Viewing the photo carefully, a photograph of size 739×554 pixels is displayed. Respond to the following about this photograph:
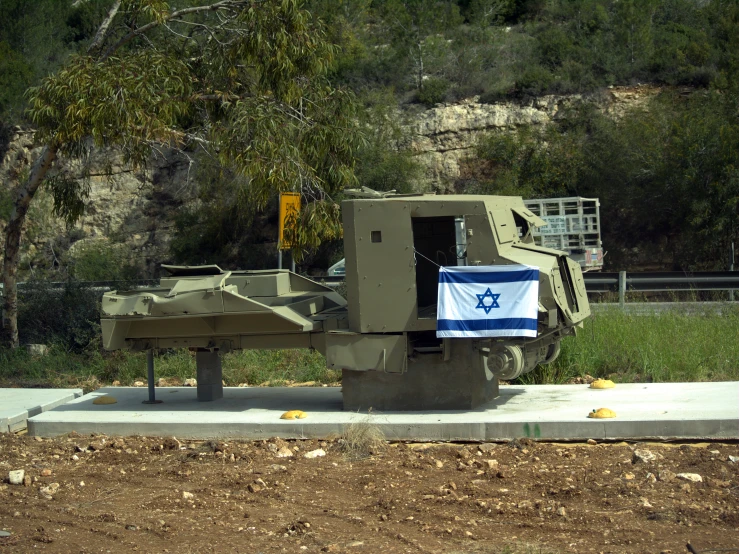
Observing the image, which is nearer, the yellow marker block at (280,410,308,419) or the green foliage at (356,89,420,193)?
the yellow marker block at (280,410,308,419)

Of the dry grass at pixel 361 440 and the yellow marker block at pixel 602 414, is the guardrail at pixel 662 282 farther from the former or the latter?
the dry grass at pixel 361 440

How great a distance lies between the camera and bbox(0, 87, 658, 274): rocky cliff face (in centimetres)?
3238

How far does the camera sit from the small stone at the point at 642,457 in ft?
23.5

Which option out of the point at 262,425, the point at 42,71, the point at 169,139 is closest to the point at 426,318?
the point at 262,425

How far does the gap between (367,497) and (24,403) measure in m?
4.99

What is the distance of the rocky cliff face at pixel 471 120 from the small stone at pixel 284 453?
24676mm

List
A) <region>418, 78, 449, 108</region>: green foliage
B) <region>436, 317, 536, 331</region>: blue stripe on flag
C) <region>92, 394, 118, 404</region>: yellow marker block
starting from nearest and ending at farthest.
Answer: <region>436, 317, 536, 331</region>: blue stripe on flag → <region>92, 394, 118, 404</region>: yellow marker block → <region>418, 78, 449, 108</region>: green foliage

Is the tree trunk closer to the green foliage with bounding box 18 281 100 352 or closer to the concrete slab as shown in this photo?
the green foliage with bounding box 18 281 100 352

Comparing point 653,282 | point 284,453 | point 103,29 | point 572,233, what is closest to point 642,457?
point 284,453

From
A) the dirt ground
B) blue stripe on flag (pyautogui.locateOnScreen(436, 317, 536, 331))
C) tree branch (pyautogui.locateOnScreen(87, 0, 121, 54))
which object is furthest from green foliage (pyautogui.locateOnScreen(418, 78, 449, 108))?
the dirt ground

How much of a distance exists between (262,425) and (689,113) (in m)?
24.6

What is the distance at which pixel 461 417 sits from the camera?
820 centimetres

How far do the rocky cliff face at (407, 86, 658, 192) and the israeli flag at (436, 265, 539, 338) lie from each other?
2423 centimetres

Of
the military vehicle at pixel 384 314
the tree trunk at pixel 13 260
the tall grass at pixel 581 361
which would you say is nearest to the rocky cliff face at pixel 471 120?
the tall grass at pixel 581 361
